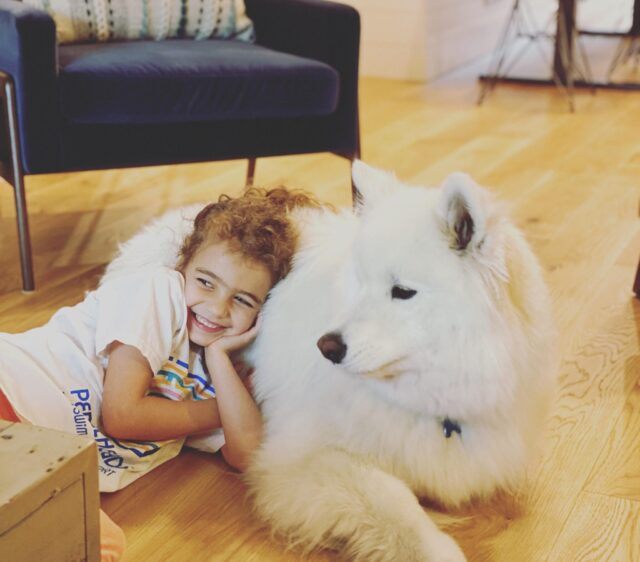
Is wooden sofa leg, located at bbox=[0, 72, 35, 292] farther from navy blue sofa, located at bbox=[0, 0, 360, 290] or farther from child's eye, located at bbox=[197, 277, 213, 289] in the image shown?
child's eye, located at bbox=[197, 277, 213, 289]

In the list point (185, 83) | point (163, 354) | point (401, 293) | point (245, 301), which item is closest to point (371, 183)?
point (401, 293)

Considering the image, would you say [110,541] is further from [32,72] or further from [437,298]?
[32,72]

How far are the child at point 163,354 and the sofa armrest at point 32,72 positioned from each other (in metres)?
0.82

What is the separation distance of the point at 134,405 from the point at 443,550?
58 cm

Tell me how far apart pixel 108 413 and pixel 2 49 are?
1221 millimetres

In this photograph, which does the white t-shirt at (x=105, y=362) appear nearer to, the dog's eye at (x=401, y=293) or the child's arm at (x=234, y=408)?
the child's arm at (x=234, y=408)

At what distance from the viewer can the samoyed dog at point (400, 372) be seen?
1.25m

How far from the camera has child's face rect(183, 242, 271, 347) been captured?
1630 mm

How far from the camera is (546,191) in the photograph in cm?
349

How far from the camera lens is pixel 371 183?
1.40 meters

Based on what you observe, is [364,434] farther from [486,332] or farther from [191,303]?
[191,303]

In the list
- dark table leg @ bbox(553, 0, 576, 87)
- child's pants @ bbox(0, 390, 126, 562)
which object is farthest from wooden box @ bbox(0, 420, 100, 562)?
dark table leg @ bbox(553, 0, 576, 87)

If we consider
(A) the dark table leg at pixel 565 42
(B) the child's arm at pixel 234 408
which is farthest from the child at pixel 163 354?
(A) the dark table leg at pixel 565 42

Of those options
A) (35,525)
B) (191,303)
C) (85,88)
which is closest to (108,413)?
(191,303)
